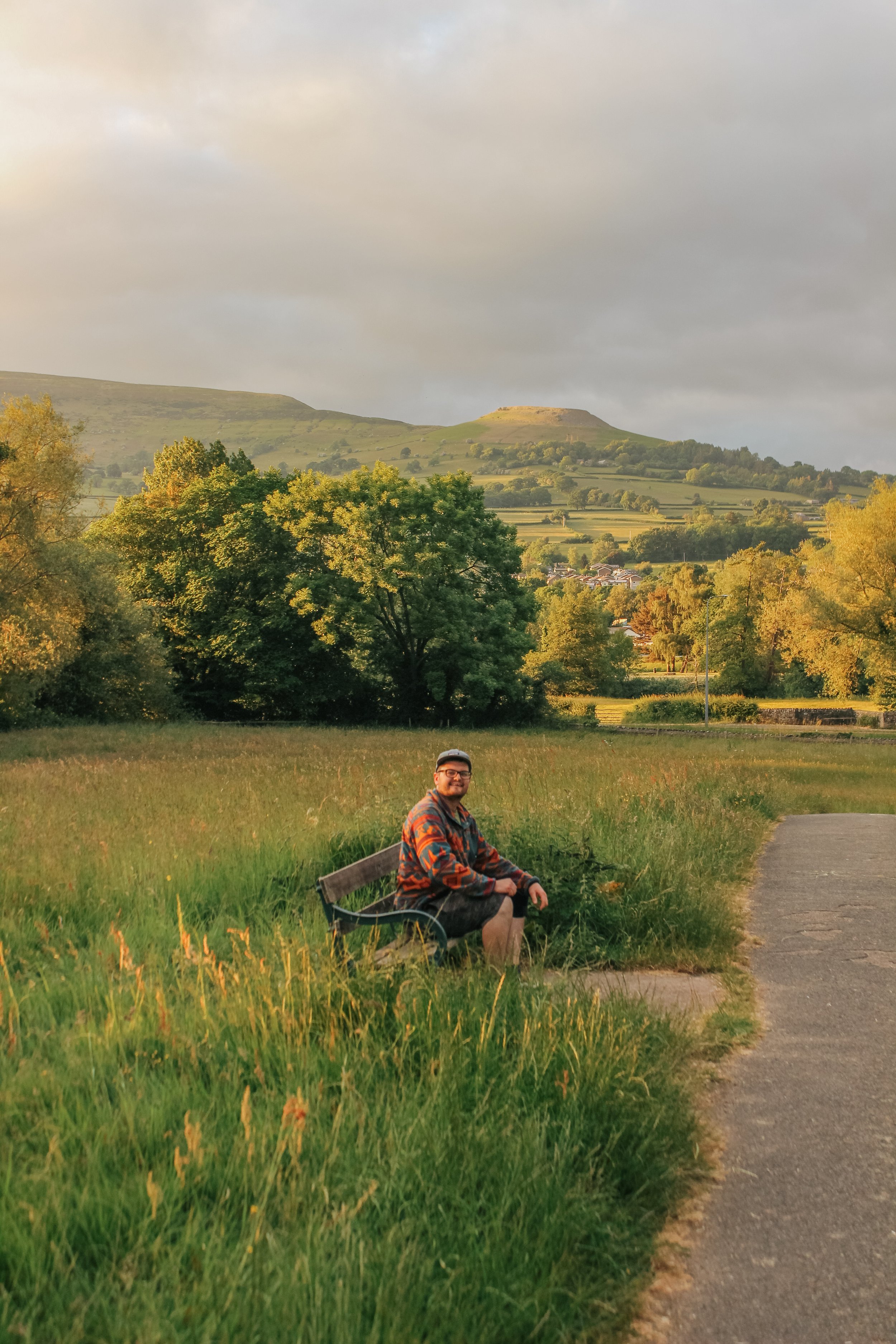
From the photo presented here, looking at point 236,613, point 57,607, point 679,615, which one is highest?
point 679,615

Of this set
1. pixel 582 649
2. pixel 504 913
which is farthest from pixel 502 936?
pixel 582 649

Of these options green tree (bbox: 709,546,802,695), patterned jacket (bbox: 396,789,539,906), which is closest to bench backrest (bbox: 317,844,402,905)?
patterned jacket (bbox: 396,789,539,906)

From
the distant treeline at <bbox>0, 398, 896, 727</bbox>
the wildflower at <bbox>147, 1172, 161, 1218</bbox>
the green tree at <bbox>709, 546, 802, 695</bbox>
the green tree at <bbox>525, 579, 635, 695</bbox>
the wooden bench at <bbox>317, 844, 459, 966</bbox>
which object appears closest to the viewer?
the wildflower at <bbox>147, 1172, 161, 1218</bbox>

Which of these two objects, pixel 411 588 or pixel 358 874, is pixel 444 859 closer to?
pixel 358 874

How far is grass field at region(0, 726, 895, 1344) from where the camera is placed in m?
2.82

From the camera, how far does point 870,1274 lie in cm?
338

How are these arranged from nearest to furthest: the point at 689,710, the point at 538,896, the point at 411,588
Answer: the point at 538,896 < the point at 411,588 < the point at 689,710

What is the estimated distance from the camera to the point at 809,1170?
411 cm

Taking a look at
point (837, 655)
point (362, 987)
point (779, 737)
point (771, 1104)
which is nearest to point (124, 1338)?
point (362, 987)

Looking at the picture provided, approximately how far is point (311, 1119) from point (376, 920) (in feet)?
6.05

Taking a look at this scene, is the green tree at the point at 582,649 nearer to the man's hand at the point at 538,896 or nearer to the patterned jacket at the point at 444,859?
the patterned jacket at the point at 444,859

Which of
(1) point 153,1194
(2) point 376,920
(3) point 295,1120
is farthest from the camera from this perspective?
(2) point 376,920

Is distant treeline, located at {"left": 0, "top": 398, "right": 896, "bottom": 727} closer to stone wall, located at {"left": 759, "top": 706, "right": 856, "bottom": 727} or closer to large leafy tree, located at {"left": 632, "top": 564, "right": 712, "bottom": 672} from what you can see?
stone wall, located at {"left": 759, "top": 706, "right": 856, "bottom": 727}

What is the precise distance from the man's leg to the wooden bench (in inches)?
7.2
